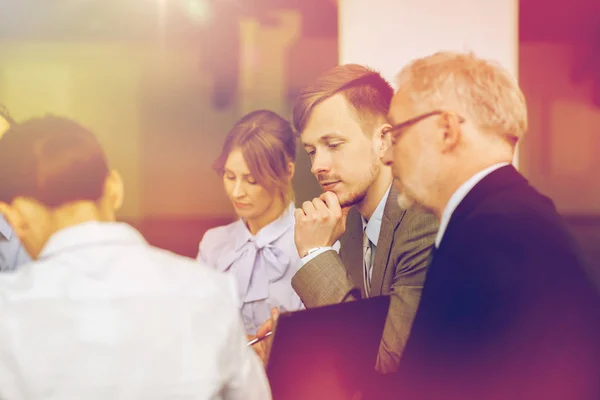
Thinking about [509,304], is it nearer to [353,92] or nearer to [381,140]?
[381,140]

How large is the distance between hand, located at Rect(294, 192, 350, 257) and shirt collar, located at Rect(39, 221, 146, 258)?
76 cm

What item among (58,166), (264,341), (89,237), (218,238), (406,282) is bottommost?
(264,341)

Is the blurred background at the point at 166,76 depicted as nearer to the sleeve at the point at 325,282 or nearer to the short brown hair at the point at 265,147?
the short brown hair at the point at 265,147

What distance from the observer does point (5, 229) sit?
1.92 m

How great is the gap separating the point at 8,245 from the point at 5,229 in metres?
0.05

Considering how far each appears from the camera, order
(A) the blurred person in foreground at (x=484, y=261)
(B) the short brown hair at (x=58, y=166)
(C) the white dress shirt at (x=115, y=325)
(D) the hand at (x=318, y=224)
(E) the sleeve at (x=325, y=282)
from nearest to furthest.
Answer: (C) the white dress shirt at (x=115, y=325)
(B) the short brown hair at (x=58, y=166)
(A) the blurred person in foreground at (x=484, y=261)
(E) the sleeve at (x=325, y=282)
(D) the hand at (x=318, y=224)

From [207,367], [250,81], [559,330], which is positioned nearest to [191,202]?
[250,81]

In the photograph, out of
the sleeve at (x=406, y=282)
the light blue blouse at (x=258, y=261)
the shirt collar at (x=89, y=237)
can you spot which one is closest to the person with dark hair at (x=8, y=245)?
the light blue blouse at (x=258, y=261)

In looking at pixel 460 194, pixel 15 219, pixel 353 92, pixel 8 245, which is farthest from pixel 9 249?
pixel 460 194

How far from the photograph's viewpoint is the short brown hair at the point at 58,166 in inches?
58.6

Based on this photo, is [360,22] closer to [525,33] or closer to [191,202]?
[525,33]

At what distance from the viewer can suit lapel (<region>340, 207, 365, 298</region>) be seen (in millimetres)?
2127

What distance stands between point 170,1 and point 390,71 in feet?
2.52

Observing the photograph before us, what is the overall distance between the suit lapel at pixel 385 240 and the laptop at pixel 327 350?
106 mm
